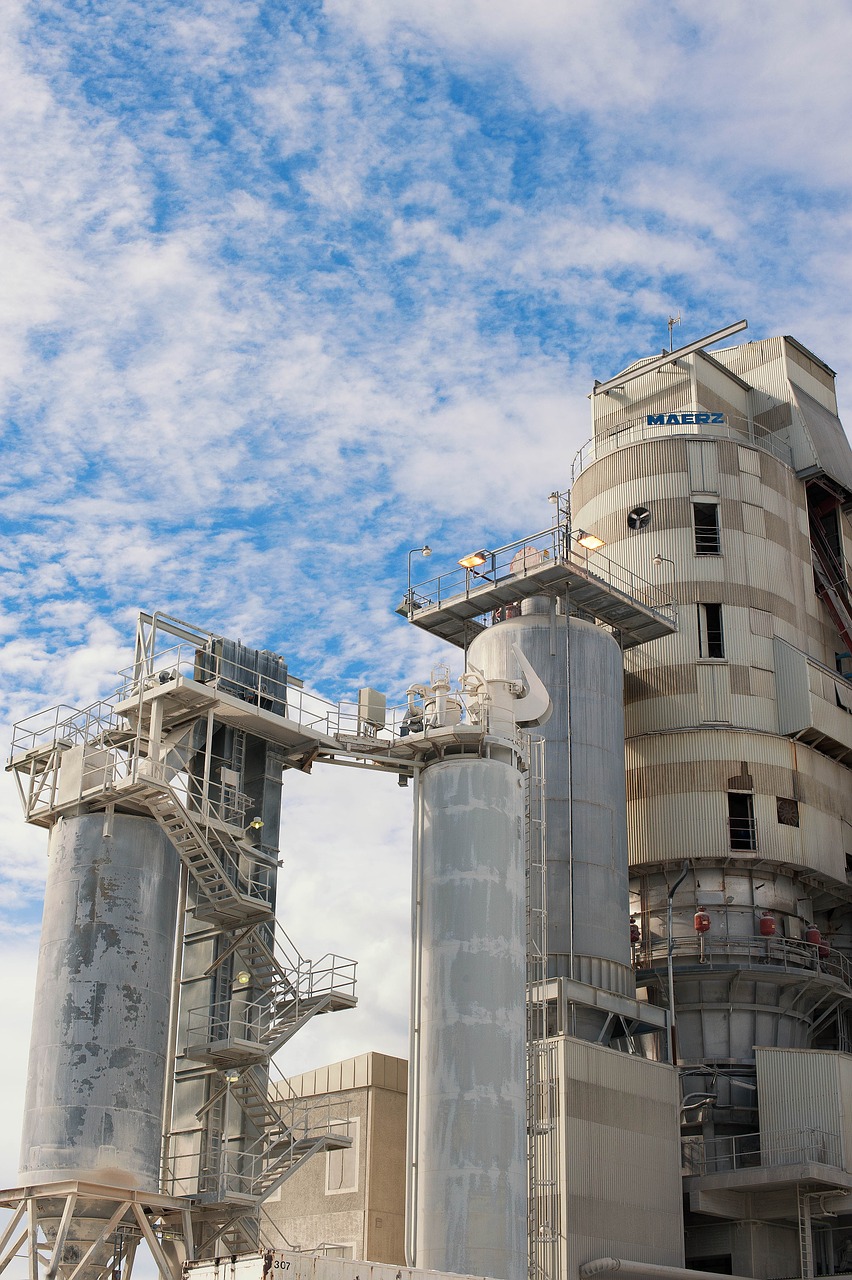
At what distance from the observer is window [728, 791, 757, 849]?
5269 cm

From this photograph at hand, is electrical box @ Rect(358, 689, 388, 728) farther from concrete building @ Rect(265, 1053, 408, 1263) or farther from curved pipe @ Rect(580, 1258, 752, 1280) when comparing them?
curved pipe @ Rect(580, 1258, 752, 1280)

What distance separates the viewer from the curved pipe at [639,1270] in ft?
129

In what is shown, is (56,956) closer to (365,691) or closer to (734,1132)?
(365,691)

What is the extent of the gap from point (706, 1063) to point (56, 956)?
2199 centimetres

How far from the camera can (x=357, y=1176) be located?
44.2 meters

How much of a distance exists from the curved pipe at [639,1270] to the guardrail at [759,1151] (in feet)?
12.4

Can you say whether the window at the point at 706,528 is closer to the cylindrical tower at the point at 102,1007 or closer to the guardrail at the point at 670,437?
the guardrail at the point at 670,437

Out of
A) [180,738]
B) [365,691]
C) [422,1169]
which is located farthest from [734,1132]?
[180,738]

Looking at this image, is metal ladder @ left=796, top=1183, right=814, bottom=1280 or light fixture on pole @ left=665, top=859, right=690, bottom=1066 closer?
metal ladder @ left=796, top=1183, right=814, bottom=1280

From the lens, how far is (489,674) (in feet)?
165

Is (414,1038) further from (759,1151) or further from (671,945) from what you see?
(671,945)

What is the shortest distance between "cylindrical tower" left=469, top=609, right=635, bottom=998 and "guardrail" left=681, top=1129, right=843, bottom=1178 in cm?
512

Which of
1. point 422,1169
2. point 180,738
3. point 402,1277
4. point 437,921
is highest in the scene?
point 180,738

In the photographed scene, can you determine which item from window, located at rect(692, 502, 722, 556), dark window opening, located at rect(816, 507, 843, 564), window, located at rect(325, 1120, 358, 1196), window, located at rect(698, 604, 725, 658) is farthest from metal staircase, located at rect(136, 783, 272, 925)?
dark window opening, located at rect(816, 507, 843, 564)
